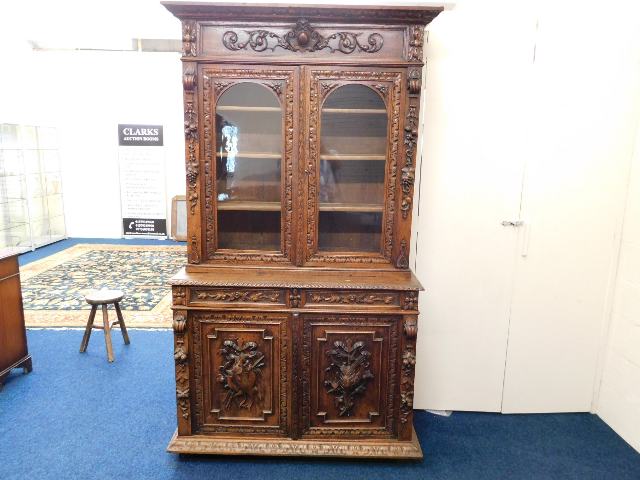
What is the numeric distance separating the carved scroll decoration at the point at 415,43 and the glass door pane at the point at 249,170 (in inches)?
28.3

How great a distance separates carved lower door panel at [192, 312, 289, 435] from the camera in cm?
250

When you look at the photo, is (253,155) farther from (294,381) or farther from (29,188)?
(29,188)

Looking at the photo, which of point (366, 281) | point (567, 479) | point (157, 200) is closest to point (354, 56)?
point (366, 281)

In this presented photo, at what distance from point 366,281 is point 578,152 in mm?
1519

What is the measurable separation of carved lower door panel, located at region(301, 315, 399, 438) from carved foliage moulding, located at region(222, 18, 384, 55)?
53.9 inches

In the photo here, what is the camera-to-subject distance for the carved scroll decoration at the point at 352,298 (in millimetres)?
2445

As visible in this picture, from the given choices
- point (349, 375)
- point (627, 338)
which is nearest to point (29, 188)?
point (349, 375)

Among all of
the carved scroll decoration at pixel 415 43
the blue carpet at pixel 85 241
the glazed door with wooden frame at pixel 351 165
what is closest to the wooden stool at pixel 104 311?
the glazed door with wooden frame at pixel 351 165

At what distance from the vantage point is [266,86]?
2436 mm

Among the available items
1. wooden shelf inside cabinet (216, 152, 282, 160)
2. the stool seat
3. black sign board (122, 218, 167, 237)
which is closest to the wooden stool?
the stool seat

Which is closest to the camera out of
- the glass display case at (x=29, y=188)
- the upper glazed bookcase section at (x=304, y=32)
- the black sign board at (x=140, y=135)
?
the upper glazed bookcase section at (x=304, y=32)

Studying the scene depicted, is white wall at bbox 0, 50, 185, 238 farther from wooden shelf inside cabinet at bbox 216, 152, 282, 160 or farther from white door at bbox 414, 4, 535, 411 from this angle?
white door at bbox 414, 4, 535, 411

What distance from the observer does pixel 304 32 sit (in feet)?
7.66

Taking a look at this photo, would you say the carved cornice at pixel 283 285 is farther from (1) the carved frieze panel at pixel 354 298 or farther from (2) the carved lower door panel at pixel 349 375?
(2) the carved lower door panel at pixel 349 375
